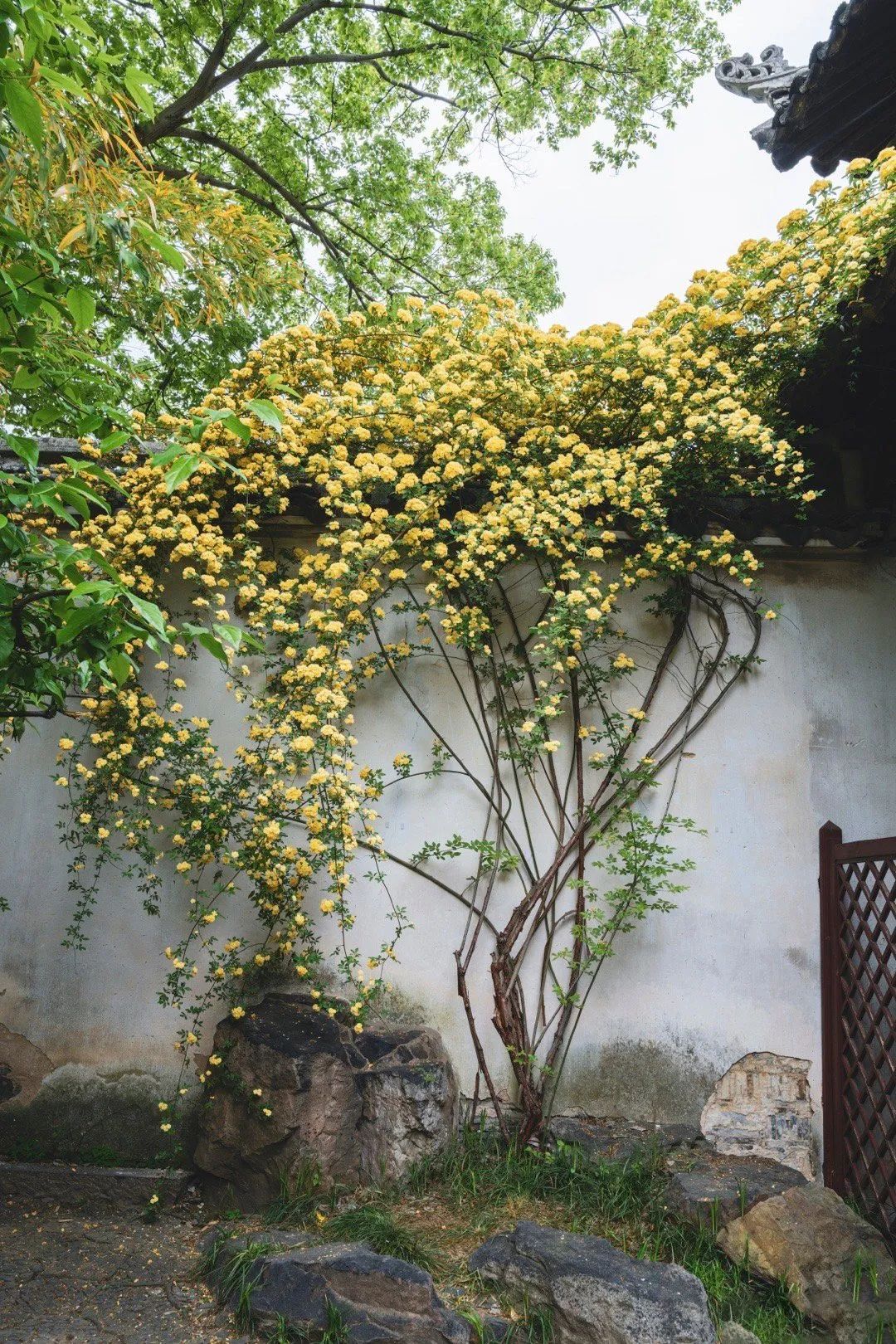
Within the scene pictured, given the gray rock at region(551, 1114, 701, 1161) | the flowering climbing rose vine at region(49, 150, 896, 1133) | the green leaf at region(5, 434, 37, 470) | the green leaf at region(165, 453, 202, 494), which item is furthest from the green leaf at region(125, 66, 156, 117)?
the gray rock at region(551, 1114, 701, 1161)

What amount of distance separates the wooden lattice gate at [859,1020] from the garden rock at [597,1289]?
1.33m

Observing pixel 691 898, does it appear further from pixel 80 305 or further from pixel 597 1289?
pixel 80 305

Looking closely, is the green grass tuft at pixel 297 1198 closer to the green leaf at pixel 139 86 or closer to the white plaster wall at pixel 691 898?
the white plaster wall at pixel 691 898

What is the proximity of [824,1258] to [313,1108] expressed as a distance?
81.0 inches

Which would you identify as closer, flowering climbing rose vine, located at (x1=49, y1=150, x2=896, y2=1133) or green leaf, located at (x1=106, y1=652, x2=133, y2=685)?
green leaf, located at (x1=106, y1=652, x2=133, y2=685)

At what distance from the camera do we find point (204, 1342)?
3.11 metres

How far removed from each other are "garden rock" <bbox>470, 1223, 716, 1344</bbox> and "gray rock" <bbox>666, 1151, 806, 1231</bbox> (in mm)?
607

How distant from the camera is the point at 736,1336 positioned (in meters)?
2.98

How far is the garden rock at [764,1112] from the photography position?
434 centimetres

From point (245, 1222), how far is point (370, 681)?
2.50 m

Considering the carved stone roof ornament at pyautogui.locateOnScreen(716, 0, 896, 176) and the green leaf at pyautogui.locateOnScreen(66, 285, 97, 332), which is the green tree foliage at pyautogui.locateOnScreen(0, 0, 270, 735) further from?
the carved stone roof ornament at pyautogui.locateOnScreen(716, 0, 896, 176)

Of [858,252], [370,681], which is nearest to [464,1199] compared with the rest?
[370,681]

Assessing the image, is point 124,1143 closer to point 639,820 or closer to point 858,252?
point 639,820

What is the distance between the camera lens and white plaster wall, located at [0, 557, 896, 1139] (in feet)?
14.7
